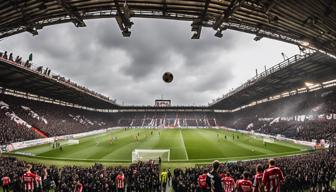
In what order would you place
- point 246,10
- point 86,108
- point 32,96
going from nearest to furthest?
1. point 246,10
2. point 32,96
3. point 86,108

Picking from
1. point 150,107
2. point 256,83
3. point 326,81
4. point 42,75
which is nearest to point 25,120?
point 42,75

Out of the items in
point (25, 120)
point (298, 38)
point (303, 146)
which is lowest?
point (303, 146)

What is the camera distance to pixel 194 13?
55.8 feet

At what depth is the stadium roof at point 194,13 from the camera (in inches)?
601

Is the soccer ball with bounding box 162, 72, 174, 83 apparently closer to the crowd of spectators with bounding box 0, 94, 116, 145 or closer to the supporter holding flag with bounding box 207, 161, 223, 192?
the supporter holding flag with bounding box 207, 161, 223, 192

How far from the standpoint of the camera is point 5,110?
1946 inches

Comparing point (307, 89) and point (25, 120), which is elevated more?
point (307, 89)

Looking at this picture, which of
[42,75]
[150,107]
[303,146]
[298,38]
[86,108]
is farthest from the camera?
[150,107]

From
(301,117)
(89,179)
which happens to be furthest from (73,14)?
(301,117)

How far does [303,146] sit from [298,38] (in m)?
27.3

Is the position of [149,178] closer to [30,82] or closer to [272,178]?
[272,178]

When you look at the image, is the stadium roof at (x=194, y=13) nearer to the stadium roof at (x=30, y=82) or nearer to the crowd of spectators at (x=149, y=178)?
the crowd of spectators at (x=149, y=178)

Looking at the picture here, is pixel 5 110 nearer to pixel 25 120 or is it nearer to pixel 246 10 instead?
pixel 25 120

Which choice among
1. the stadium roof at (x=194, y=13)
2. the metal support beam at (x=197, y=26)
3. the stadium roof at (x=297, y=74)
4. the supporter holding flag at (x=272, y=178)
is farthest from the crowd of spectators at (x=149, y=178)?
the stadium roof at (x=297, y=74)
